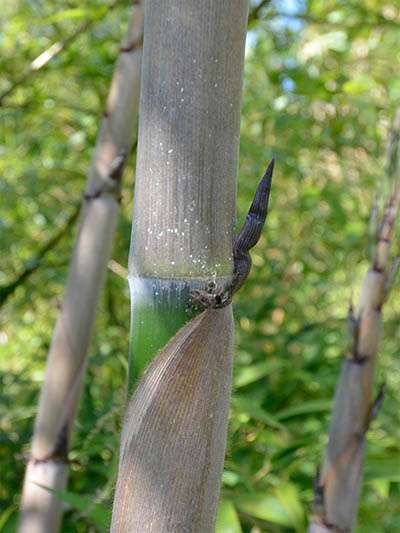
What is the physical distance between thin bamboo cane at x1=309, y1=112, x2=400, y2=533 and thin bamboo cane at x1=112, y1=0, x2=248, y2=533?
37 cm

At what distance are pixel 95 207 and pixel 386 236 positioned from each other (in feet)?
1.24

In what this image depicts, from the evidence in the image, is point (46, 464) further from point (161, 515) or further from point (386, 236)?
point (161, 515)

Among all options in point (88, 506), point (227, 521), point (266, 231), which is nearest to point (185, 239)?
point (88, 506)

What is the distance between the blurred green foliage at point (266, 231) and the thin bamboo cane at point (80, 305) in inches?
4.0

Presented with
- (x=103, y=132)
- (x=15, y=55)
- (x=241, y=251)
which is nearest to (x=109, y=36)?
(x=15, y=55)

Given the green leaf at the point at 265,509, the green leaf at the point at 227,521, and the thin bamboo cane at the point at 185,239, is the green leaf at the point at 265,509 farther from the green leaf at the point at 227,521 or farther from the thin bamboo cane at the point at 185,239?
the thin bamboo cane at the point at 185,239

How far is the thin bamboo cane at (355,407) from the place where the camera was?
0.79 meters

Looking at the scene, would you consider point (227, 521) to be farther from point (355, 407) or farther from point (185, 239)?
point (185, 239)

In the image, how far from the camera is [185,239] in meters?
0.43

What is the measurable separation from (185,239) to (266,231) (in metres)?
1.36

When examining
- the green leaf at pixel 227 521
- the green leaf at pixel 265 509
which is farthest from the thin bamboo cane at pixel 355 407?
the green leaf at pixel 265 509

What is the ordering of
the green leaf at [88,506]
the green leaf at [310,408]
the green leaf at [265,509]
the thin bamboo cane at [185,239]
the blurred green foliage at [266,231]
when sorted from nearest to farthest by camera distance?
the thin bamboo cane at [185,239] < the green leaf at [88,506] < the green leaf at [265,509] < the blurred green foliage at [266,231] < the green leaf at [310,408]

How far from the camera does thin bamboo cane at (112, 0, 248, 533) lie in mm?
425

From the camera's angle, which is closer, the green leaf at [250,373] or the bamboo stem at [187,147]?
the bamboo stem at [187,147]
